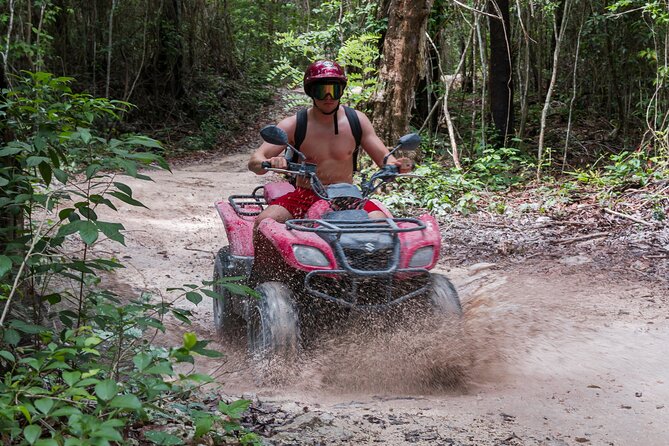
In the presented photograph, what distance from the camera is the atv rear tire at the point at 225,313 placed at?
5.02m

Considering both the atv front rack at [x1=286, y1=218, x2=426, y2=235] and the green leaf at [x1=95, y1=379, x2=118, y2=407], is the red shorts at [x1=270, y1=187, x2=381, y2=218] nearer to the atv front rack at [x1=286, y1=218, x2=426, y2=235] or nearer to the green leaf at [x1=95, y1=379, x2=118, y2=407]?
the atv front rack at [x1=286, y1=218, x2=426, y2=235]

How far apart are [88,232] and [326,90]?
2399mm

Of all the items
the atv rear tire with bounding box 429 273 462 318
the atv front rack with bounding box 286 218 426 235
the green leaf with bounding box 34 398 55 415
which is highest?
the atv front rack with bounding box 286 218 426 235

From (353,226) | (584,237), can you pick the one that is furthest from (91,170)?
(584,237)

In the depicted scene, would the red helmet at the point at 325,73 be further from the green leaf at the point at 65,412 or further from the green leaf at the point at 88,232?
the green leaf at the point at 65,412

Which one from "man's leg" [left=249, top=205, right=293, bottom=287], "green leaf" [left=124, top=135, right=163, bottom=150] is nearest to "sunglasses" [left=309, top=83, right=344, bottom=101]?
"man's leg" [left=249, top=205, right=293, bottom=287]

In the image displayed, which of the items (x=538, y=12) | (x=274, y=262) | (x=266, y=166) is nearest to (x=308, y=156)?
(x=266, y=166)

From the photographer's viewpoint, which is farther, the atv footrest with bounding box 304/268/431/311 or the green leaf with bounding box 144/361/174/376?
the atv footrest with bounding box 304/268/431/311

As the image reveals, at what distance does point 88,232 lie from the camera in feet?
8.06

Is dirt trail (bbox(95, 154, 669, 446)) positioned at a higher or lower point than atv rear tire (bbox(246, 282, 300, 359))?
lower

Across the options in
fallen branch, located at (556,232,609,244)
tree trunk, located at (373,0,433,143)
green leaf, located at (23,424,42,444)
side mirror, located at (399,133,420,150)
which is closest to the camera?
green leaf, located at (23,424,42,444)

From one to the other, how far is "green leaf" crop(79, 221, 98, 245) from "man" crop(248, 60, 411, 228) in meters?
1.96

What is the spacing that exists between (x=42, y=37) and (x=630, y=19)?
10.7m

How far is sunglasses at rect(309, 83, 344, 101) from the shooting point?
179 inches
